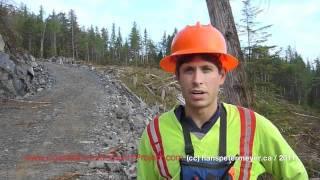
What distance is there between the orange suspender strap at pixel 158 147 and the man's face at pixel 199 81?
241 mm

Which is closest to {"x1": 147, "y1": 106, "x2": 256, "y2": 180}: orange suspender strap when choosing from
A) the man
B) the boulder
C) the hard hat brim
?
the man

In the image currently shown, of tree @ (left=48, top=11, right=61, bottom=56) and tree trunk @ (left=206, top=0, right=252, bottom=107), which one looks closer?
tree trunk @ (left=206, top=0, right=252, bottom=107)

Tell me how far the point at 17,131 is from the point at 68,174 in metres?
4.92

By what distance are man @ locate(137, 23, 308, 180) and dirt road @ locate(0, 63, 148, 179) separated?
5.53m

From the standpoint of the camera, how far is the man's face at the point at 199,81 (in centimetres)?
245

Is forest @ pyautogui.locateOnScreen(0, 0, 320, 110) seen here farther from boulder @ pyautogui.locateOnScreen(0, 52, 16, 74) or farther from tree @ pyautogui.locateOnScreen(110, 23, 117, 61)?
boulder @ pyautogui.locateOnScreen(0, 52, 16, 74)

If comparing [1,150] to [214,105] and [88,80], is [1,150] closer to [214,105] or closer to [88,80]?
[214,105]

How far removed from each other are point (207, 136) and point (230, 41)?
323 cm

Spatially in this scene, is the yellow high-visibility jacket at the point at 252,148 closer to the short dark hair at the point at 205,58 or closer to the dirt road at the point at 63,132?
the short dark hair at the point at 205,58

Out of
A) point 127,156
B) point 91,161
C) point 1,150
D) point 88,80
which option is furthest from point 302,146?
point 88,80

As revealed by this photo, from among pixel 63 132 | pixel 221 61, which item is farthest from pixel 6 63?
pixel 221 61

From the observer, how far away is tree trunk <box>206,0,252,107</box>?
5.38 meters

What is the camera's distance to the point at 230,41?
544 cm

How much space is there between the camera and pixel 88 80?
27.9 meters
